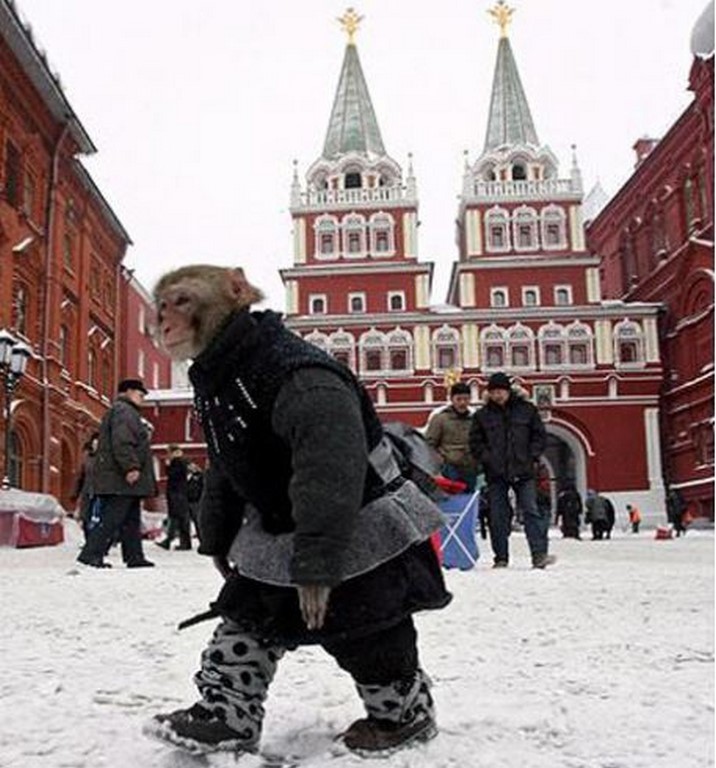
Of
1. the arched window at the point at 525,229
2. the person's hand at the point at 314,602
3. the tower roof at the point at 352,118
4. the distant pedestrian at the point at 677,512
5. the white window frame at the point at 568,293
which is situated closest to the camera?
the person's hand at the point at 314,602

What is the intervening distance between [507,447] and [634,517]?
29182mm

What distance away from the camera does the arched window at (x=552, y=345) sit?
134ft

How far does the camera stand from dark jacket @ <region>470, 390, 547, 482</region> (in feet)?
25.6

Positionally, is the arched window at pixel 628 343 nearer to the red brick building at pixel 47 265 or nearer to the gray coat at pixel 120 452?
the red brick building at pixel 47 265

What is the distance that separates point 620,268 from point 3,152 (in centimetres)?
3236

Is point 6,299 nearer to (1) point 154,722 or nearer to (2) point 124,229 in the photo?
(2) point 124,229

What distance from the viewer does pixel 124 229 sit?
32281 mm

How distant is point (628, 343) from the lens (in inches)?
1603

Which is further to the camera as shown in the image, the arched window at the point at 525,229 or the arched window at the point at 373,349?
the arched window at the point at 525,229

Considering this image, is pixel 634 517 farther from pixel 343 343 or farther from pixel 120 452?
pixel 120 452

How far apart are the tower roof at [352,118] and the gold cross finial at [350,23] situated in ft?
1.66

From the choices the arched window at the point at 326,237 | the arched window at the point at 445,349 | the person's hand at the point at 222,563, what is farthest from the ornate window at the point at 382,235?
the person's hand at the point at 222,563

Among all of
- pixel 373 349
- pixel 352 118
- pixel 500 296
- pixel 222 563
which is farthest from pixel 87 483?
pixel 352 118

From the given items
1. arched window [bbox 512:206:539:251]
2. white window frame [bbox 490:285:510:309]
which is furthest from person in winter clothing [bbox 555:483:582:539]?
arched window [bbox 512:206:539:251]
